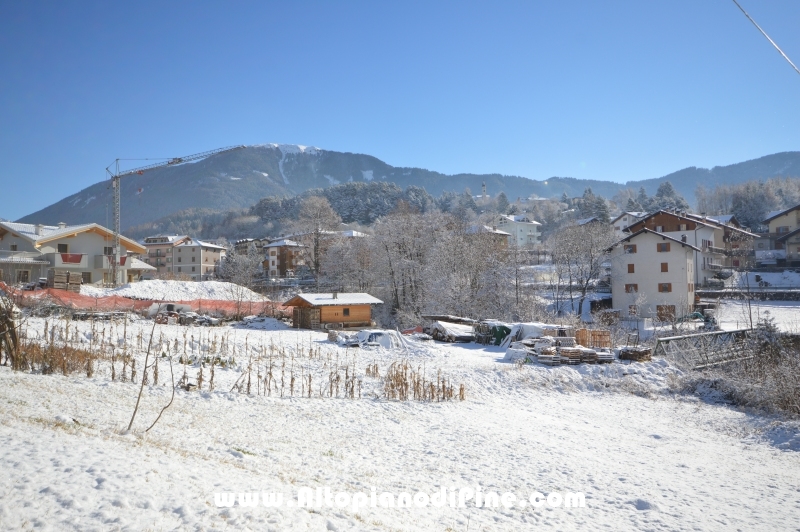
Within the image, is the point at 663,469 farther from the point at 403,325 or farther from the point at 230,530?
the point at 403,325

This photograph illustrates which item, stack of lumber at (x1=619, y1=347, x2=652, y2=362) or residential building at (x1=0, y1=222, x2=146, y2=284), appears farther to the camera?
residential building at (x1=0, y1=222, x2=146, y2=284)

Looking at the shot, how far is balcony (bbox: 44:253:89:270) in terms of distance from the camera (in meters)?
45.2

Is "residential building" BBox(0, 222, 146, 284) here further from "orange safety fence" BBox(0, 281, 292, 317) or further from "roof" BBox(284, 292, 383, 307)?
"roof" BBox(284, 292, 383, 307)

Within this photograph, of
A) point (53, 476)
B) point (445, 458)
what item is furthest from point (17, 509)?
point (445, 458)

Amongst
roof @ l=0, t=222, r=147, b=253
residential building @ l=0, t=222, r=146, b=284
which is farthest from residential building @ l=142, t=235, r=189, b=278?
roof @ l=0, t=222, r=147, b=253

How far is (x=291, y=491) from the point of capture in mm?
7070

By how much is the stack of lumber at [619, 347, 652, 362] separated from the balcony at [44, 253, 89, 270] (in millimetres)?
46725

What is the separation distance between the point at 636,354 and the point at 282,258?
6916cm

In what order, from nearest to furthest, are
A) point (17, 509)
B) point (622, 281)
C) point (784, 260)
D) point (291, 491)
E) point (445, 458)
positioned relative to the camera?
point (17, 509) → point (291, 491) → point (445, 458) → point (622, 281) → point (784, 260)

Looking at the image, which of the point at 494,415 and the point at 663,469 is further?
the point at 494,415

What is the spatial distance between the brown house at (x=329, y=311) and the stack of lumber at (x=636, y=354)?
2038cm

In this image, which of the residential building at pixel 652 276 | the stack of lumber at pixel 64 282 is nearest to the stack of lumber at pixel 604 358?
the residential building at pixel 652 276

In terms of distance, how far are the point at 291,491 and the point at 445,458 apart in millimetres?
4828

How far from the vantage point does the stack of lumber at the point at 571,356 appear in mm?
23011
